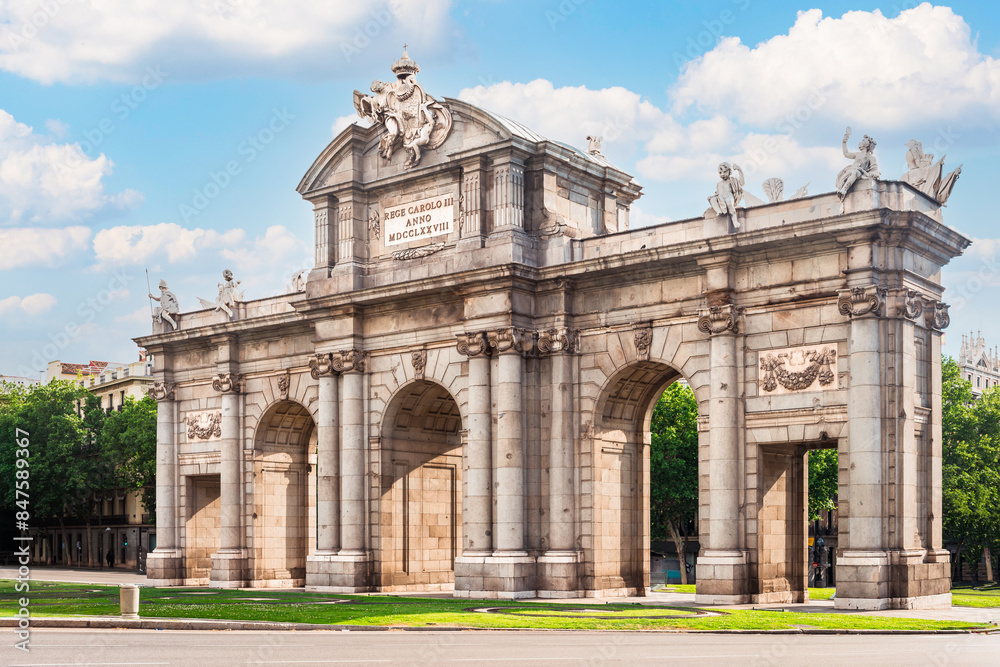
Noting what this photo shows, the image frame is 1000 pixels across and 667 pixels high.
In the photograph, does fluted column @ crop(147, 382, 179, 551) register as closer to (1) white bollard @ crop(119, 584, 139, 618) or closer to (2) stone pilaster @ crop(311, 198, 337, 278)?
(2) stone pilaster @ crop(311, 198, 337, 278)

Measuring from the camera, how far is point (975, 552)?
77.4 meters

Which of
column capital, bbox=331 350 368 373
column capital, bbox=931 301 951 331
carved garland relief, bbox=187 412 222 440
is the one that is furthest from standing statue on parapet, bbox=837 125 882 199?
carved garland relief, bbox=187 412 222 440

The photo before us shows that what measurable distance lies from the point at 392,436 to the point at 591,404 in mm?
8812

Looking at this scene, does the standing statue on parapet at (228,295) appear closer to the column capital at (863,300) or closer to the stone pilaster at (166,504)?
the stone pilaster at (166,504)

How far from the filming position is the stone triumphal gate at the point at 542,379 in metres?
34.8

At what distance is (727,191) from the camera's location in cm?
3759

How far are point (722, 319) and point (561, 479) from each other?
25.8 ft

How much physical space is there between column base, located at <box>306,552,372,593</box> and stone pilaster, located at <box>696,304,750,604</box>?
13431 mm

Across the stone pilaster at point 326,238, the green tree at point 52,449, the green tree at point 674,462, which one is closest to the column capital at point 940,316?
the stone pilaster at point 326,238

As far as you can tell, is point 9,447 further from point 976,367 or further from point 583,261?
point 976,367

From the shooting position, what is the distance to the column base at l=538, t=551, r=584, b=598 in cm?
3953

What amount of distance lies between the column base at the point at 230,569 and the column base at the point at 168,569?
325 cm

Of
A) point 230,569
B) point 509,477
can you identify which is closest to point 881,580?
point 509,477

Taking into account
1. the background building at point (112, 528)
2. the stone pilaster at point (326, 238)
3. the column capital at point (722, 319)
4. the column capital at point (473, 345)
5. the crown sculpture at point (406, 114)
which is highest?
the crown sculpture at point (406, 114)
